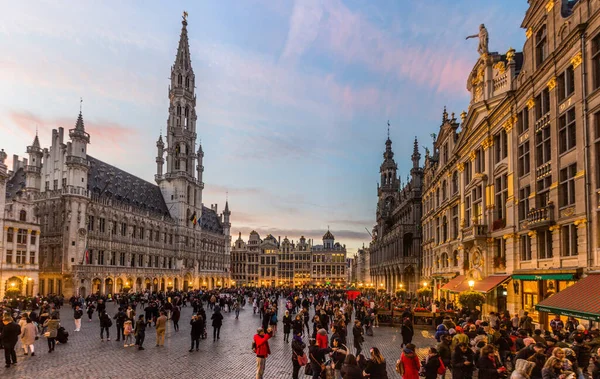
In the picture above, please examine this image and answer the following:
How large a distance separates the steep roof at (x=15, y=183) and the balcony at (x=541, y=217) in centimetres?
7289

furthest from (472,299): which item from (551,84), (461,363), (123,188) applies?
(123,188)

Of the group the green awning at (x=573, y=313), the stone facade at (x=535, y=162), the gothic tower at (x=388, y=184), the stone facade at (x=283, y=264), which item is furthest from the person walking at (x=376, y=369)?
the stone facade at (x=283, y=264)

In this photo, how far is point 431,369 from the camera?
1120cm

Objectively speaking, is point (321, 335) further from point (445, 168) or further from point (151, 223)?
point (151, 223)

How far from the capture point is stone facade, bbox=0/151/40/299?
168 ft

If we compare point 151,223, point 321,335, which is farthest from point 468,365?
point 151,223

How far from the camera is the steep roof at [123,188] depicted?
77.4 m

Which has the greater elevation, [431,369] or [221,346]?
[431,369]

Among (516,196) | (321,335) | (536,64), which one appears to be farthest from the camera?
(516,196)

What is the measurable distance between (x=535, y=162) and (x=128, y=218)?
69.5 meters

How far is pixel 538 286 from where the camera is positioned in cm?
2378

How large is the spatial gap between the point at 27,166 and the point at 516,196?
68.4m

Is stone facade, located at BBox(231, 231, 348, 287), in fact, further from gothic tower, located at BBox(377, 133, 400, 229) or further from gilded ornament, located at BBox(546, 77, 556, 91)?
gilded ornament, located at BBox(546, 77, 556, 91)

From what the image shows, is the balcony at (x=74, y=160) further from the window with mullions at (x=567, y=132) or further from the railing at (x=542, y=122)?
the window with mullions at (x=567, y=132)
